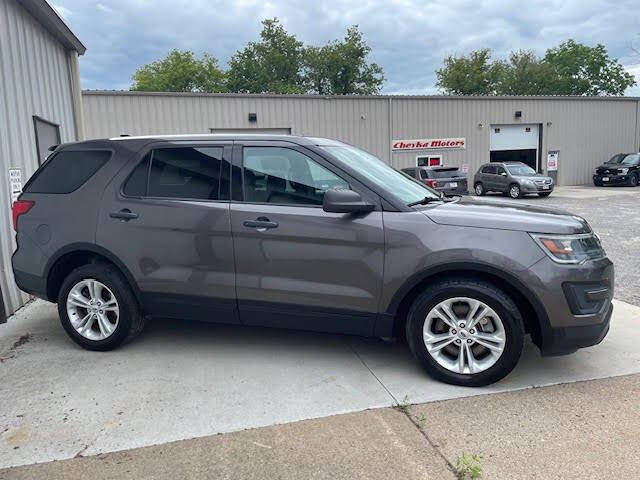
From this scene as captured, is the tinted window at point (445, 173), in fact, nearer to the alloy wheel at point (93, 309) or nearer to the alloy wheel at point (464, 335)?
the alloy wheel at point (464, 335)

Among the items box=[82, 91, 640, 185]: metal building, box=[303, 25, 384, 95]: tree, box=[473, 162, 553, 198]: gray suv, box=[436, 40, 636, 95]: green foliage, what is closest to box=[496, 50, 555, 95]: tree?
box=[436, 40, 636, 95]: green foliage

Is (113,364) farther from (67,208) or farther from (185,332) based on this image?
(67,208)

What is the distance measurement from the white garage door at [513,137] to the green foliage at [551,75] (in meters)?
28.4

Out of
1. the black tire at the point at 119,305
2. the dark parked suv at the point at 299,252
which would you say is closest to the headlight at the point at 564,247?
the dark parked suv at the point at 299,252

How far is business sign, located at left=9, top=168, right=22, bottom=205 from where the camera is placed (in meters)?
5.81

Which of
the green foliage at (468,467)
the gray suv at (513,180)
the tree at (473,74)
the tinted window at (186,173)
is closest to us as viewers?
the green foliage at (468,467)

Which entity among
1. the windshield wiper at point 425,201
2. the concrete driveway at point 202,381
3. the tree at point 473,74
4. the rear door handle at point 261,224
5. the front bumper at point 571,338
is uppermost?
the tree at point 473,74

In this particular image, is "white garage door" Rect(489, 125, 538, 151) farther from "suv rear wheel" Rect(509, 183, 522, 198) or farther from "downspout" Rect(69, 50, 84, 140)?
"downspout" Rect(69, 50, 84, 140)

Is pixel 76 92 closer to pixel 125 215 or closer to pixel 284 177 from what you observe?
pixel 125 215

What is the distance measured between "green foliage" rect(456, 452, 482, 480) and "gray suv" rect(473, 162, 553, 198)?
19.7m

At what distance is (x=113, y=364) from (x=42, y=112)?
474 cm

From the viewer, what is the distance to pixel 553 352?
11.3 feet

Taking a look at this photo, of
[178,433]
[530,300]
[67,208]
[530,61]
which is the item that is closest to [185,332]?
[67,208]

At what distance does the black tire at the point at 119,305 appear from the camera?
4.21m
